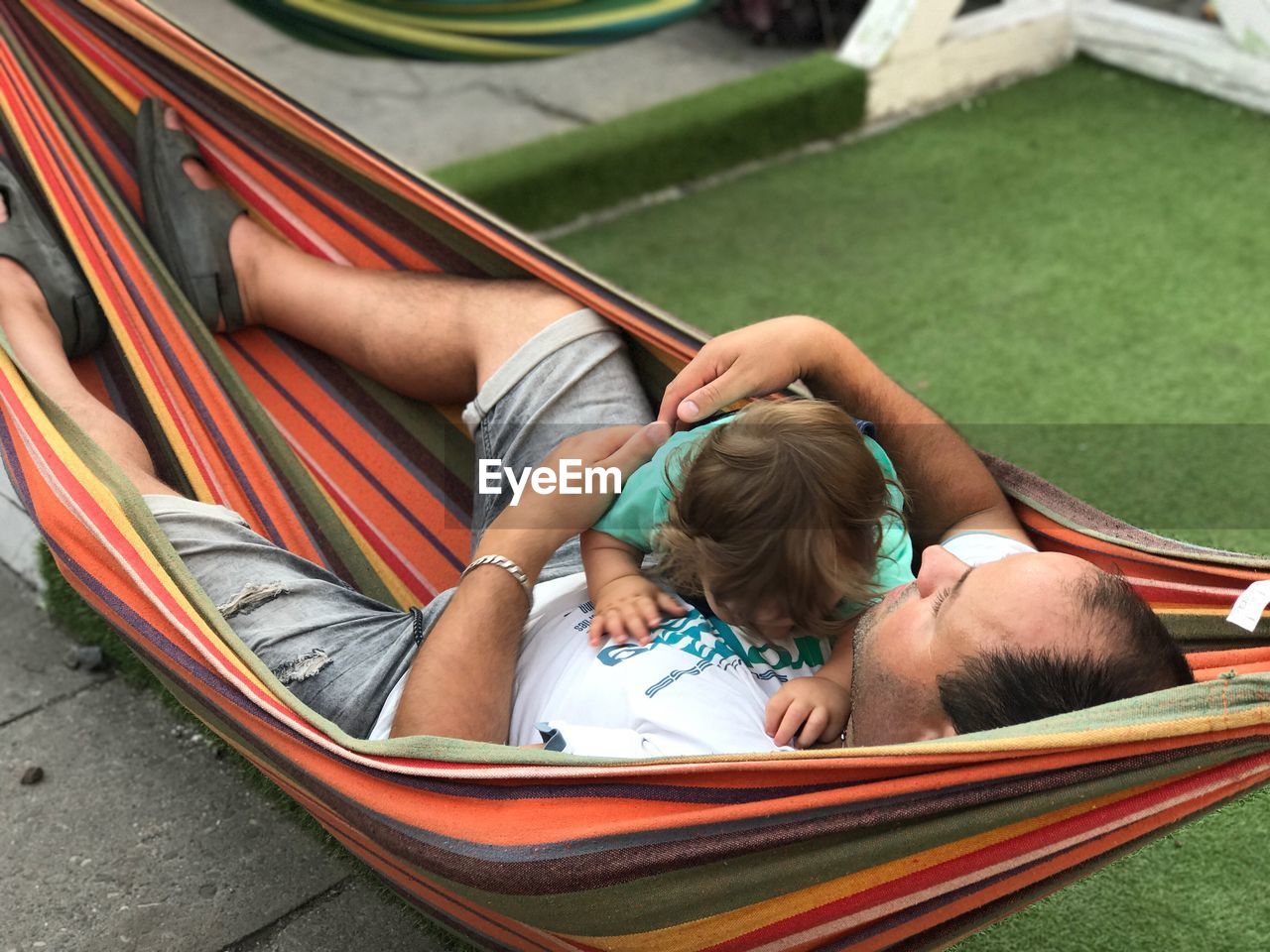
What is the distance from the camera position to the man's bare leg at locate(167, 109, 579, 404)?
1.87 meters

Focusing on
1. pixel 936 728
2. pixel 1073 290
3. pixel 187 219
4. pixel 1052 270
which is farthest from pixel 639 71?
pixel 936 728

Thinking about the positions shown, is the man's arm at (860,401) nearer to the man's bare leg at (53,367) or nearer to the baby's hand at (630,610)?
the baby's hand at (630,610)

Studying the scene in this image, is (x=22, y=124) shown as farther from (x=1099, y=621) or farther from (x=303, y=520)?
(x=1099, y=621)

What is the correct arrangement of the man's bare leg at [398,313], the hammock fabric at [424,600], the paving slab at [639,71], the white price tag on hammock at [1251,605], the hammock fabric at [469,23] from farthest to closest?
the paving slab at [639,71], the hammock fabric at [469,23], the man's bare leg at [398,313], the white price tag on hammock at [1251,605], the hammock fabric at [424,600]

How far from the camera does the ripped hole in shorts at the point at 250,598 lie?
1535 millimetres

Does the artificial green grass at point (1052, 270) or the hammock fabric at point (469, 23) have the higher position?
the hammock fabric at point (469, 23)

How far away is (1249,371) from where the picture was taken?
2.69 m

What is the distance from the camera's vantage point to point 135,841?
1.79m

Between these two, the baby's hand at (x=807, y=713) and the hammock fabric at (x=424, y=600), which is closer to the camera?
the hammock fabric at (x=424, y=600)

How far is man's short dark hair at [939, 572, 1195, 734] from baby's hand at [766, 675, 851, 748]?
214 mm

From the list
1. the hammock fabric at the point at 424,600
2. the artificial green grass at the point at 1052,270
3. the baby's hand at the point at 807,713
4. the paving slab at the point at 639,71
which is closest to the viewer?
the hammock fabric at the point at 424,600

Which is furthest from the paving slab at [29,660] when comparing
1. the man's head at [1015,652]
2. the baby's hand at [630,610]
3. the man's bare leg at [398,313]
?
the man's head at [1015,652]

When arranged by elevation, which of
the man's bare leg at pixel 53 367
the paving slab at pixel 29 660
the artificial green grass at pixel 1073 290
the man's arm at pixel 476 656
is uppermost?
the man's bare leg at pixel 53 367

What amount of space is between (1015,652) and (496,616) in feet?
1.96
